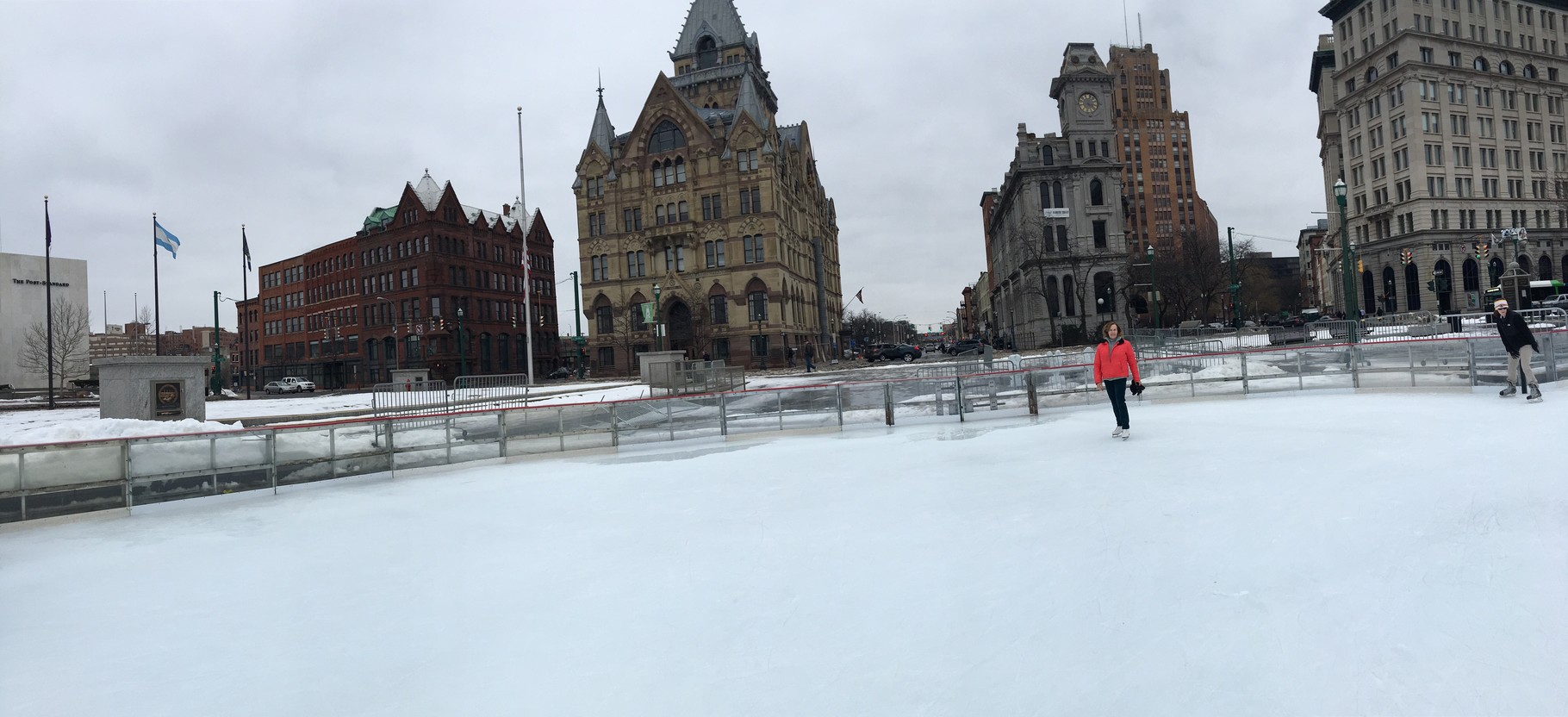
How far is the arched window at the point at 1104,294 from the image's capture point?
2726 inches

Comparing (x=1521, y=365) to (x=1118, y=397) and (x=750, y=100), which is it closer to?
(x=1118, y=397)

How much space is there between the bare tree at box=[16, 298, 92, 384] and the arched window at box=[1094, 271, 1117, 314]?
3373 inches

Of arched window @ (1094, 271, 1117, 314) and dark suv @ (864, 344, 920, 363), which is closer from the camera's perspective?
dark suv @ (864, 344, 920, 363)

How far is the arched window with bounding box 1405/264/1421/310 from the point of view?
7044cm

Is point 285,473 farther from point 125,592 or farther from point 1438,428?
point 1438,428

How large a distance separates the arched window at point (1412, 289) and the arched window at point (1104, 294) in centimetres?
2775

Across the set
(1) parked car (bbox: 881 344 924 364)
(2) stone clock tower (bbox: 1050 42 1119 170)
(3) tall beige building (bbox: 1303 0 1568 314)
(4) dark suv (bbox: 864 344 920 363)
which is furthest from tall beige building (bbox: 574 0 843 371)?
(3) tall beige building (bbox: 1303 0 1568 314)

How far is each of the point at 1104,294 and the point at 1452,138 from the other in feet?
114

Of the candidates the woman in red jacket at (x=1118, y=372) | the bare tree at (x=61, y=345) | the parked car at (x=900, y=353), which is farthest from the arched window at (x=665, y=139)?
the woman in red jacket at (x=1118, y=372)

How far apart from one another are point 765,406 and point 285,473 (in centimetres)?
799

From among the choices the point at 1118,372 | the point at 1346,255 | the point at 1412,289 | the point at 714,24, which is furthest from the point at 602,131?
the point at 1412,289

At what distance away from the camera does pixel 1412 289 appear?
235 feet

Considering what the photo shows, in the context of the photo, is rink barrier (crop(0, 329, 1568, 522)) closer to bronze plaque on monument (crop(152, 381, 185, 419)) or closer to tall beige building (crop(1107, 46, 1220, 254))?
bronze plaque on monument (crop(152, 381, 185, 419))

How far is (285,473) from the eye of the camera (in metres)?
10.9
